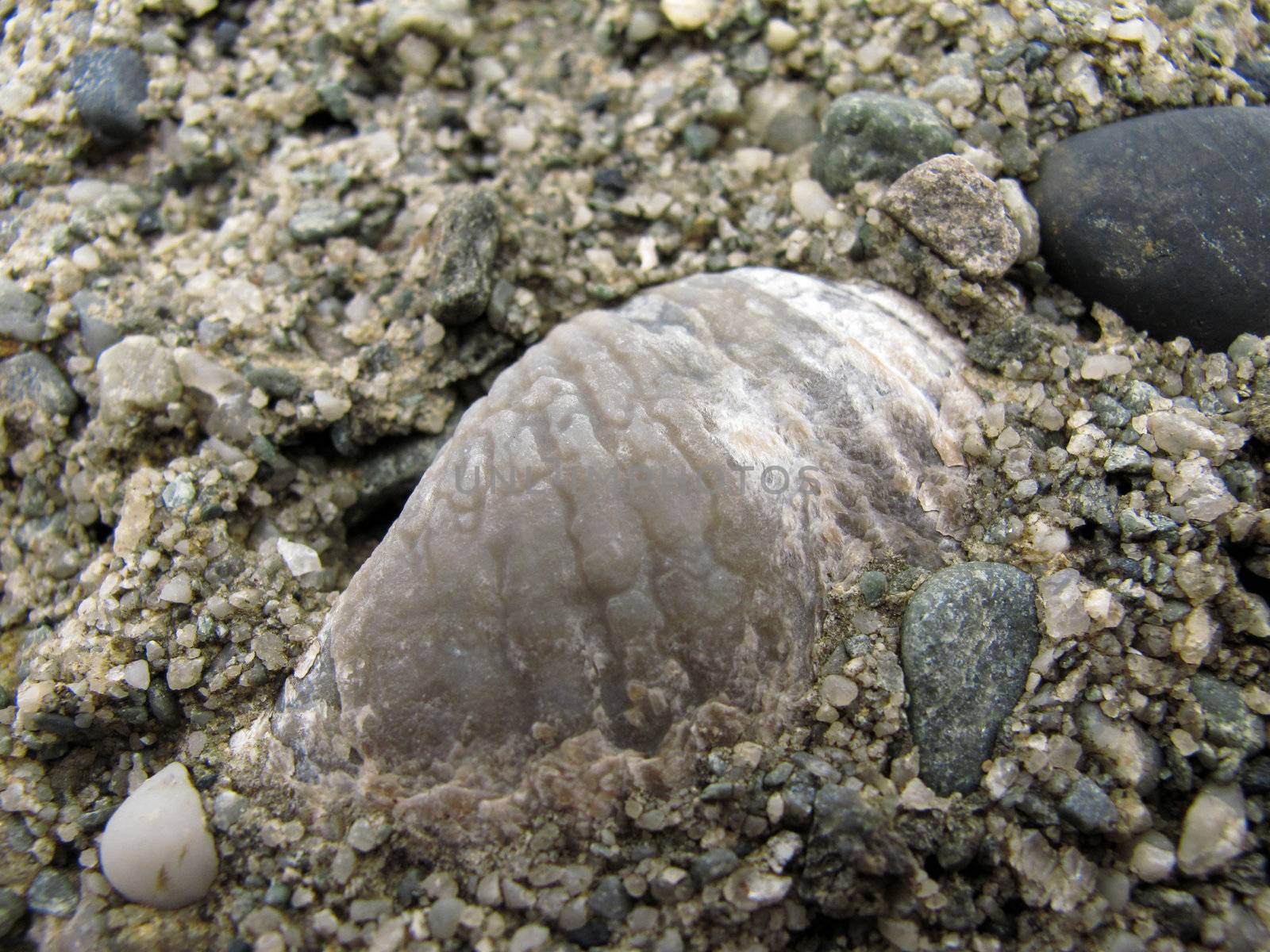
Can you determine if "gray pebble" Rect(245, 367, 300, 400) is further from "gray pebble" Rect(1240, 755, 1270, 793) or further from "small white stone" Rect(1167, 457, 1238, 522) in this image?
"gray pebble" Rect(1240, 755, 1270, 793)

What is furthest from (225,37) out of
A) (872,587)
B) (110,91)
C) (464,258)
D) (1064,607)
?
(1064,607)

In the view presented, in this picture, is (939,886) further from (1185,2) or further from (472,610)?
(1185,2)

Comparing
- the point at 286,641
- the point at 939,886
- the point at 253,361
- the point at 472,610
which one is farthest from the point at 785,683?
the point at 253,361

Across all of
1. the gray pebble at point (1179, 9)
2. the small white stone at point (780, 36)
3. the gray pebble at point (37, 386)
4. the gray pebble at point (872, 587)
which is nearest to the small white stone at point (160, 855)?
the gray pebble at point (37, 386)

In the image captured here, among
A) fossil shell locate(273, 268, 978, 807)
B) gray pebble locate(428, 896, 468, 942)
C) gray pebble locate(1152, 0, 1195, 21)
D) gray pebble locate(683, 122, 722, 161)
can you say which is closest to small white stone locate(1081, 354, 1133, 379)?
fossil shell locate(273, 268, 978, 807)

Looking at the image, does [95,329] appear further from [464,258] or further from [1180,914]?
[1180,914]
